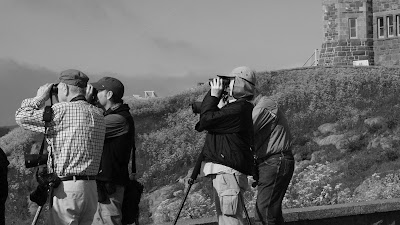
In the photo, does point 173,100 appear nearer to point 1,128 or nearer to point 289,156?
point 1,128

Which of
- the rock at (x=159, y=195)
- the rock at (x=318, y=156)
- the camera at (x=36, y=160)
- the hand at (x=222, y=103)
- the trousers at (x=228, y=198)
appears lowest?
the rock at (x=159, y=195)

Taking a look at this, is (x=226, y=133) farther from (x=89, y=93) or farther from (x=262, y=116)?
(x=89, y=93)

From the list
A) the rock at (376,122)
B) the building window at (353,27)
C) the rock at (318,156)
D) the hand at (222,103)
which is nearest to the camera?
the hand at (222,103)

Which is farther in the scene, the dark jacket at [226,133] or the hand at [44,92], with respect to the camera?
the dark jacket at [226,133]

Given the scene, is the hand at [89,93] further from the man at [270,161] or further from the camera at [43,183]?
the man at [270,161]

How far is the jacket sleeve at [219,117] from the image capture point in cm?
995

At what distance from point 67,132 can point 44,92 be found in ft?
1.47

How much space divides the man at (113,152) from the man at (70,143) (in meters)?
0.73

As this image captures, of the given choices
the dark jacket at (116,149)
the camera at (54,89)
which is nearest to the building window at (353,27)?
the dark jacket at (116,149)

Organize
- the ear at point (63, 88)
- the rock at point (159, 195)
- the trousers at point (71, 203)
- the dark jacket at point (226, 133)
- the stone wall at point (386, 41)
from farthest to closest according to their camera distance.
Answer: the stone wall at point (386, 41) < the rock at point (159, 195) < the dark jacket at point (226, 133) < the ear at point (63, 88) < the trousers at point (71, 203)

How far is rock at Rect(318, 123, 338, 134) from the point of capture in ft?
122

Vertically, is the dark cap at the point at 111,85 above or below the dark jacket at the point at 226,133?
above

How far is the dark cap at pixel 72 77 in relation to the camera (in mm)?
8602

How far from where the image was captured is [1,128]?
167 ft
